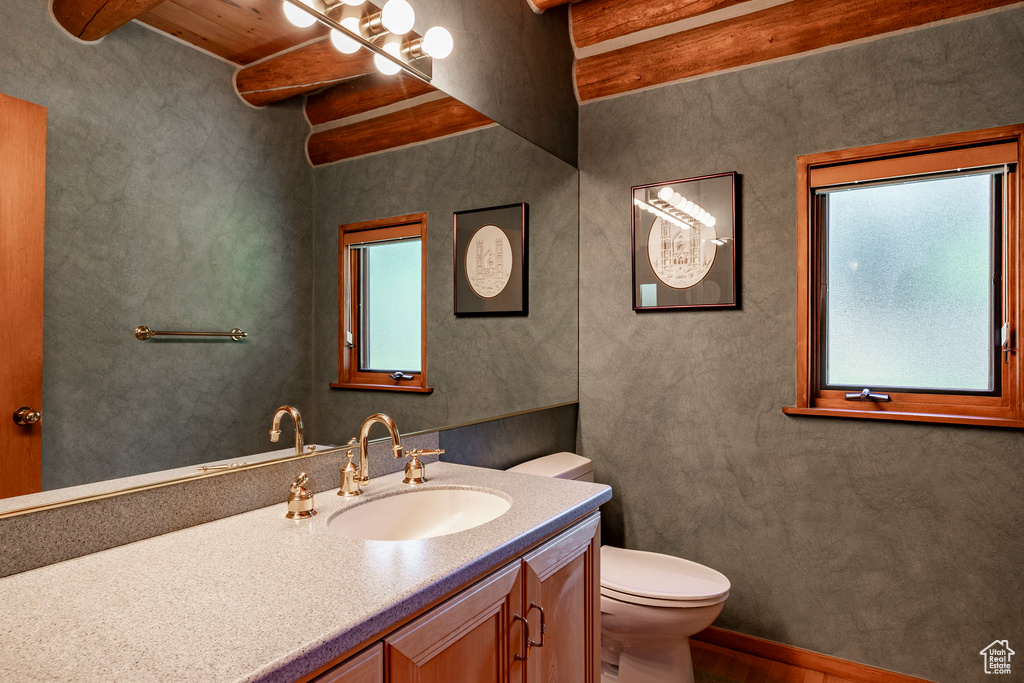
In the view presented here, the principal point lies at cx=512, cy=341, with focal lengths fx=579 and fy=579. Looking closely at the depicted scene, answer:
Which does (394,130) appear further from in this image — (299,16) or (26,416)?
(26,416)

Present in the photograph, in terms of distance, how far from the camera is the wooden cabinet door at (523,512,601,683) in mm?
1199

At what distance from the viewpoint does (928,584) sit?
6.45 feet

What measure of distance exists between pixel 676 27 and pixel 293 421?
2117mm

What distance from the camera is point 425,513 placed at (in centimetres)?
146

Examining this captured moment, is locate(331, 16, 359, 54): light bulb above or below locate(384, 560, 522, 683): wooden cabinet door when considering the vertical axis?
above

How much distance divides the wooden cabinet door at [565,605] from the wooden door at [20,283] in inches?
34.7

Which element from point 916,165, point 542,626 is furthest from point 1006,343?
point 542,626

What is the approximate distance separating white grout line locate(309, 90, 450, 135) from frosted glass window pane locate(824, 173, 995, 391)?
59.3 inches

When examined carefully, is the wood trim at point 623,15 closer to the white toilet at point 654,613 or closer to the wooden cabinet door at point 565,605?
the wooden cabinet door at point 565,605

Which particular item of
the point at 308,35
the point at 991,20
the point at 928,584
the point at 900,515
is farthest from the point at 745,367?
the point at 308,35

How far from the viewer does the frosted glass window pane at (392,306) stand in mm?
1503

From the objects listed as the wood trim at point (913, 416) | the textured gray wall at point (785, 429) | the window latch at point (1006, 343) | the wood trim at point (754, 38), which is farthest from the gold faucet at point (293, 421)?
the window latch at point (1006, 343)

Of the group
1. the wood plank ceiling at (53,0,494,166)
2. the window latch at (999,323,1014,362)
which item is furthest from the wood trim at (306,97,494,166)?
the window latch at (999,323,1014,362)

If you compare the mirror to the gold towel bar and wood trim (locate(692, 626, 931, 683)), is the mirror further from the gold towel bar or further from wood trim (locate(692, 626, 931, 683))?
wood trim (locate(692, 626, 931, 683))
